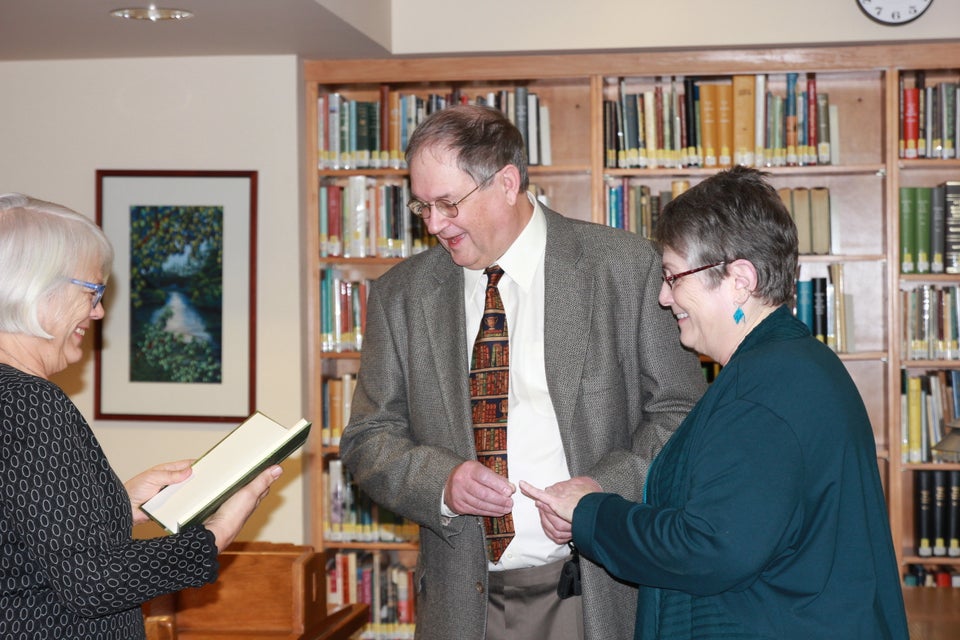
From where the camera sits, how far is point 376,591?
178 inches

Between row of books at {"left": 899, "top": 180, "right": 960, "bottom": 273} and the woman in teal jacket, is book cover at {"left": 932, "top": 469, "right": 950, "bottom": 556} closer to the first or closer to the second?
row of books at {"left": 899, "top": 180, "right": 960, "bottom": 273}

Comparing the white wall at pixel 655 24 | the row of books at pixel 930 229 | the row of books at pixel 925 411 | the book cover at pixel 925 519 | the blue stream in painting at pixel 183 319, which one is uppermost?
the white wall at pixel 655 24

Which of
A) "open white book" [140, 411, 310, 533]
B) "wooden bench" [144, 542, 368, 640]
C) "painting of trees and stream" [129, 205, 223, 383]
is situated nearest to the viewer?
"open white book" [140, 411, 310, 533]

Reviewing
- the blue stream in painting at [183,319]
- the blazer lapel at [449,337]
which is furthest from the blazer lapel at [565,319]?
the blue stream in painting at [183,319]

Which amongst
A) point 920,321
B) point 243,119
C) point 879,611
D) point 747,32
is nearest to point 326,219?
point 243,119

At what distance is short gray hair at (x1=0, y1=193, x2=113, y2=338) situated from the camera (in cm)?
165

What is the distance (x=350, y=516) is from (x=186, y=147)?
1691 millimetres

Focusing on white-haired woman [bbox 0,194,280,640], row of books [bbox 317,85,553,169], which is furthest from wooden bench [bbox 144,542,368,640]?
row of books [bbox 317,85,553,169]

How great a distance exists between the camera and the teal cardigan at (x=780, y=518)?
148 cm

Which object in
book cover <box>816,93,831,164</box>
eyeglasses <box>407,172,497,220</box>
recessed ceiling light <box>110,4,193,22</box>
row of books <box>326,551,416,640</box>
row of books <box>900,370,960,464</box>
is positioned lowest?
row of books <box>326,551,416,640</box>

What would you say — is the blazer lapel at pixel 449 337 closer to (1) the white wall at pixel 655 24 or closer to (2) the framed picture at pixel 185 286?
(1) the white wall at pixel 655 24

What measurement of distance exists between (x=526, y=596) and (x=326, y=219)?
2.63 m

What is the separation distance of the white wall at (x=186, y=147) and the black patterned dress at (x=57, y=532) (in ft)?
9.03

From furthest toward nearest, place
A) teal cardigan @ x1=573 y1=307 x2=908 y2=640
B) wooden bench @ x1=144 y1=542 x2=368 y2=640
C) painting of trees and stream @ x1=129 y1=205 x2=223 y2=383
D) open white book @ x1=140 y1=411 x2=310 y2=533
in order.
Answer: painting of trees and stream @ x1=129 y1=205 x2=223 y2=383, wooden bench @ x1=144 y1=542 x2=368 y2=640, open white book @ x1=140 y1=411 x2=310 y2=533, teal cardigan @ x1=573 y1=307 x2=908 y2=640
